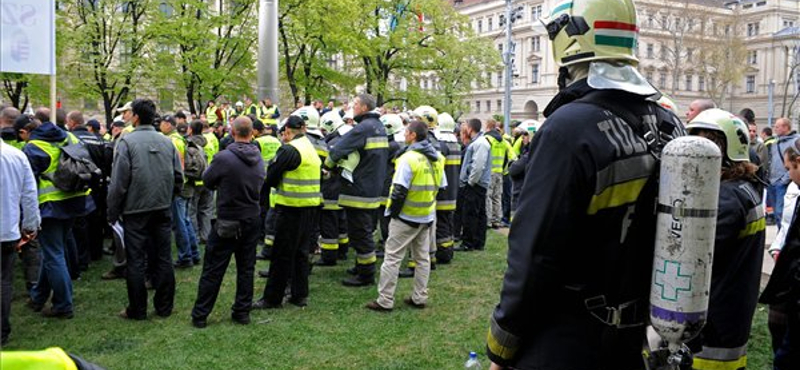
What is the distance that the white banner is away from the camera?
336cm

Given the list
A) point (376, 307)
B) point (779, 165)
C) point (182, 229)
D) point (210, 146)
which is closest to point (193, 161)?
point (182, 229)

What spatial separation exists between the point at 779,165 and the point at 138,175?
12315 mm

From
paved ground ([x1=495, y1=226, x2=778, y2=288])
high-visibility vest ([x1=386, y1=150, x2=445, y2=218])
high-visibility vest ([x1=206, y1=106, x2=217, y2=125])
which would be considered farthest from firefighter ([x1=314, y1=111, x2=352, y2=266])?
high-visibility vest ([x1=206, y1=106, x2=217, y2=125])

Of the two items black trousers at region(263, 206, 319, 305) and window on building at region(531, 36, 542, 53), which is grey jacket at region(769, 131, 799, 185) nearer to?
black trousers at region(263, 206, 319, 305)

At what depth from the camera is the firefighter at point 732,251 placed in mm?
3857

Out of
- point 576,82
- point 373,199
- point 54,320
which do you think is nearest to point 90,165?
point 54,320

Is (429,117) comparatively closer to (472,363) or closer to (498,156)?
(498,156)

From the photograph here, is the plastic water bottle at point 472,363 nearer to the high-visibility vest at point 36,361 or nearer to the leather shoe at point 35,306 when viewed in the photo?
the high-visibility vest at point 36,361

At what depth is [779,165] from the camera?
1354cm

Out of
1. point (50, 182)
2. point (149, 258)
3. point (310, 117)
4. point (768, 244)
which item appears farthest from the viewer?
point (768, 244)

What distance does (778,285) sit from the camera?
15.4 feet

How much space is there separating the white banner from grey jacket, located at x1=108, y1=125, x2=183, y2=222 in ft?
5.06

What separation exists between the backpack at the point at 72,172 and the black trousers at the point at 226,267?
61.3 inches

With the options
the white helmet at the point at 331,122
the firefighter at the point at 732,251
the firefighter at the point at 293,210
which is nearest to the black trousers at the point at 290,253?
the firefighter at the point at 293,210
